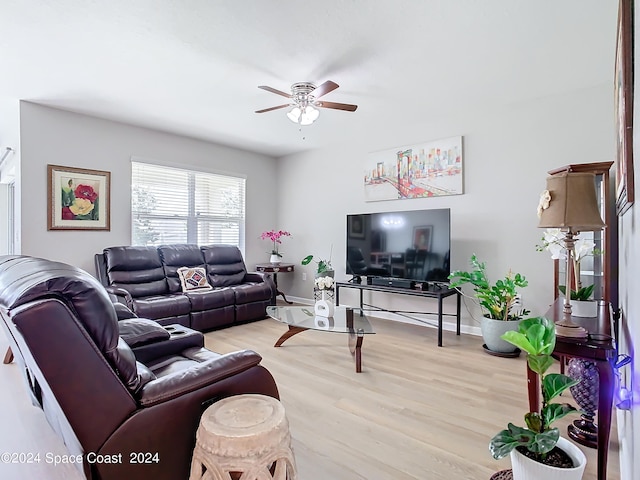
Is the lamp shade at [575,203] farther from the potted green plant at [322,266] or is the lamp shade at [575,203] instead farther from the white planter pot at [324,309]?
the potted green plant at [322,266]

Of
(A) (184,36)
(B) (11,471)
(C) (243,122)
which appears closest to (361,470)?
(B) (11,471)

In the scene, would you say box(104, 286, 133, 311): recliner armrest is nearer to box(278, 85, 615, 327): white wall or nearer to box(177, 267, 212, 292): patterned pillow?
box(177, 267, 212, 292): patterned pillow

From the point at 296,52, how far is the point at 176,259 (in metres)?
3.09

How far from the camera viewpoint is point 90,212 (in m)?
4.19

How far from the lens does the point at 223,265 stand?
4.98m

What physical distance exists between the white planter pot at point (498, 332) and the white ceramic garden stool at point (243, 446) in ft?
8.94

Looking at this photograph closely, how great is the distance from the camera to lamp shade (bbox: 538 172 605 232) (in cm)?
152

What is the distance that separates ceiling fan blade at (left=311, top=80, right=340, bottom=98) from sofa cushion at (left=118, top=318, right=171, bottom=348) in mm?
2220

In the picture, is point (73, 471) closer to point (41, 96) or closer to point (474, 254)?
point (41, 96)

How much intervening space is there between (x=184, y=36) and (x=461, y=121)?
3114 mm

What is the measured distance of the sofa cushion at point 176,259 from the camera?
14.5 feet

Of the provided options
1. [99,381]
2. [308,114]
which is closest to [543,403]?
[99,381]

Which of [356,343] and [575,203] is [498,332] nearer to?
[356,343]

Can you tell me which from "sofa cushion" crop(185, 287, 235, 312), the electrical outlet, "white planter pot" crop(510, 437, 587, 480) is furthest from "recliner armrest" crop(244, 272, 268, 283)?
"white planter pot" crop(510, 437, 587, 480)
